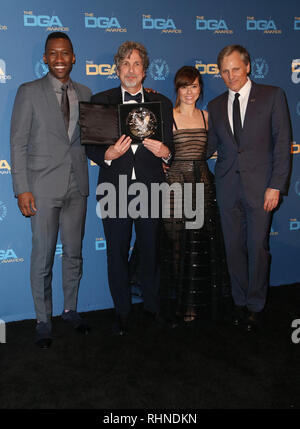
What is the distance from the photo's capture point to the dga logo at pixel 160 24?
3.46 meters

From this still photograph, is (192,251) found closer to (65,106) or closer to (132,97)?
(132,97)

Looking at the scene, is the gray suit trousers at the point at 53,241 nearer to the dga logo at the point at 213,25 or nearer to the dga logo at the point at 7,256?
the dga logo at the point at 7,256

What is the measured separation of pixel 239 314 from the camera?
322 centimetres

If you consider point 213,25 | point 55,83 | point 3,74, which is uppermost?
point 213,25

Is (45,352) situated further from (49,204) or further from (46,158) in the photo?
(46,158)

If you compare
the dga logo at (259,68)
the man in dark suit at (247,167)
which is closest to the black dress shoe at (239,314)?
the man in dark suit at (247,167)

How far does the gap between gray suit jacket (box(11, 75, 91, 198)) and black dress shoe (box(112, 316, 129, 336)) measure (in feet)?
3.51

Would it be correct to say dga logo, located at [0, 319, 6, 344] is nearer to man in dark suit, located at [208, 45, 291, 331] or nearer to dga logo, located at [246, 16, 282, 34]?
man in dark suit, located at [208, 45, 291, 331]

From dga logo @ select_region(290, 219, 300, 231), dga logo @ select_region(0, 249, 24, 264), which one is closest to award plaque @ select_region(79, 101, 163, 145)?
dga logo @ select_region(0, 249, 24, 264)

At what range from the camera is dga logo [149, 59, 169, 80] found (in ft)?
11.6

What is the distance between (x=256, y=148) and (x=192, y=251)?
3.03 ft

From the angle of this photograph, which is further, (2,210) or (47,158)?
(2,210)

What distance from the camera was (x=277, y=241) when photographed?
4.09 m

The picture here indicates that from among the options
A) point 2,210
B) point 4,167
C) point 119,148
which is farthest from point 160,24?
point 2,210
